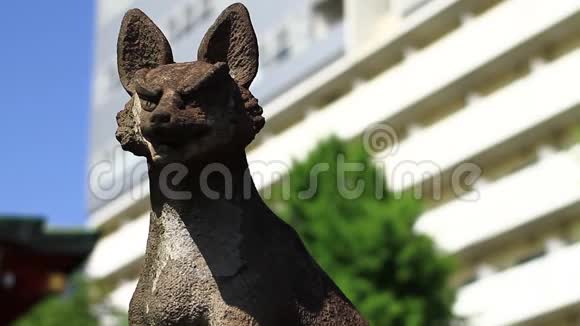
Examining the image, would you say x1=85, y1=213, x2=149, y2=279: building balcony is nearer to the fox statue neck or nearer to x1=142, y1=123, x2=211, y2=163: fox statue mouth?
the fox statue neck

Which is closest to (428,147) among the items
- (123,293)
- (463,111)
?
(463,111)

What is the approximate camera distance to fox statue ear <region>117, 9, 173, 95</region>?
4.58 meters

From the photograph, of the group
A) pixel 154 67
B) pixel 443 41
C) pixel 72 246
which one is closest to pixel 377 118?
pixel 443 41

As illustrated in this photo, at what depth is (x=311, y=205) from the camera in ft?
55.3

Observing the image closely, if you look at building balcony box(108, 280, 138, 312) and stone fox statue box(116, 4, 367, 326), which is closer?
stone fox statue box(116, 4, 367, 326)

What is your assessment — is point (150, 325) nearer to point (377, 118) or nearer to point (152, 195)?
point (152, 195)

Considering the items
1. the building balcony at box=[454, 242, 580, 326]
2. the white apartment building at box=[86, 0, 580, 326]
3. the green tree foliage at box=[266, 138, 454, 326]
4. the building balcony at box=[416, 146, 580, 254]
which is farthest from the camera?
the white apartment building at box=[86, 0, 580, 326]

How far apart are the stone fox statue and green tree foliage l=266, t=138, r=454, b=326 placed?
1096cm

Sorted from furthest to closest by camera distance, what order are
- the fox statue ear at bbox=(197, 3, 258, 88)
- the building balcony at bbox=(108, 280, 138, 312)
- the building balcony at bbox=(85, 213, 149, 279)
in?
the building balcony at bbox=(108, 280, 138, 312) < the building balcony at bbox=(85, 213, 149, 279) < the fox statue ear at bbox=(197, 3, 258, 88)

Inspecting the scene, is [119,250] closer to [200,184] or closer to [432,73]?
[432,73]

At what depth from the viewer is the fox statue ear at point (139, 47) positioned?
15.0 feet

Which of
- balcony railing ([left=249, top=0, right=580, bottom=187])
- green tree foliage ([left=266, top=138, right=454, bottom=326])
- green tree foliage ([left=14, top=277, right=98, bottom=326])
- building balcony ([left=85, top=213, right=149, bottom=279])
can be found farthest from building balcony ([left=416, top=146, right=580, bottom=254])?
building balcony ([left=85, top=213, right=149, bottom=279])

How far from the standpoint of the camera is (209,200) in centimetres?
442

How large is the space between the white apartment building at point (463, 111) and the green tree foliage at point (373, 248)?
19.2ft
